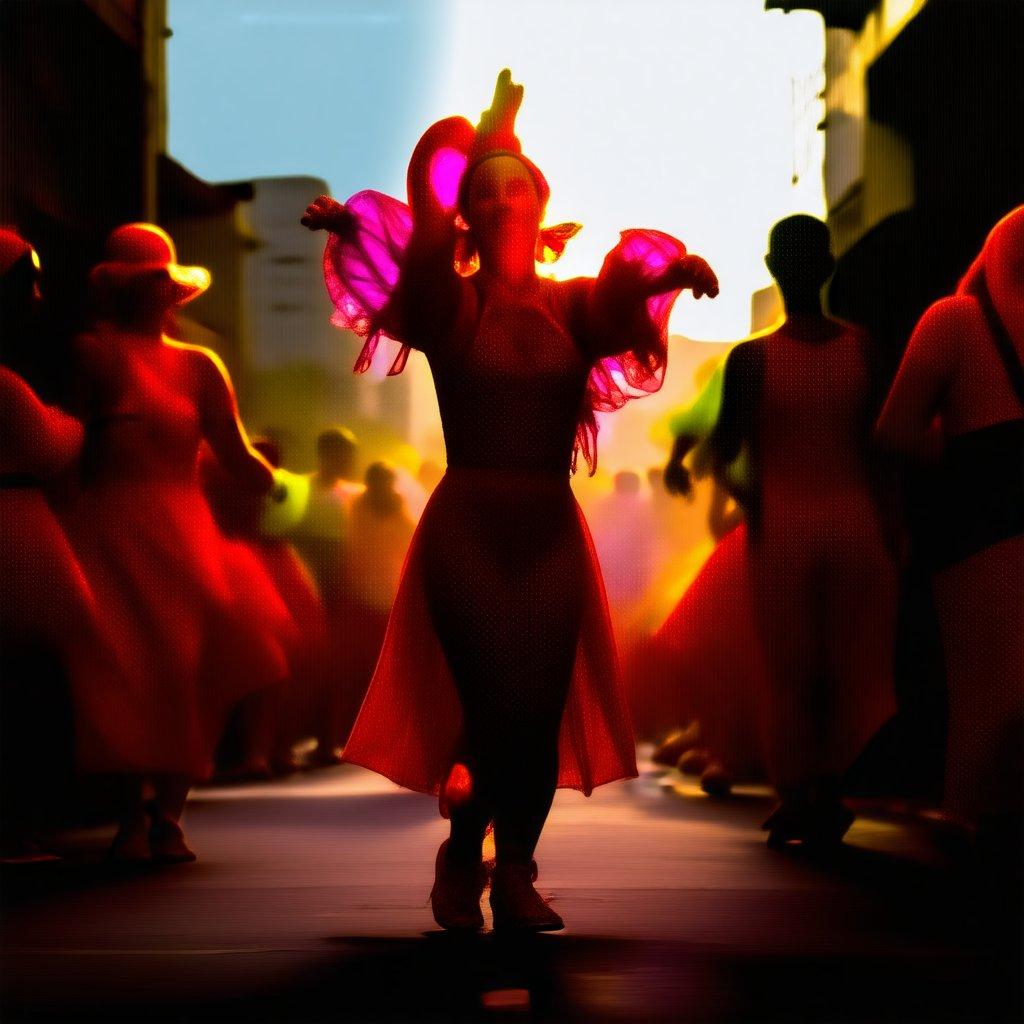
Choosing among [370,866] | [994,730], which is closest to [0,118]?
[370,866]

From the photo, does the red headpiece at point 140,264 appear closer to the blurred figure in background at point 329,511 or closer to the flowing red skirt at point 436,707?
the flowing red skirt at point 436,707

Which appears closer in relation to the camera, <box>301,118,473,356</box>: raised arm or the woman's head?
<box>301,118,473,356</box>: raised arm

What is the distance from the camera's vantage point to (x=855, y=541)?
6004mm

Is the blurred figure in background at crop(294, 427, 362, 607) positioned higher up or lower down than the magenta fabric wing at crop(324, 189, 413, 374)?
lower down

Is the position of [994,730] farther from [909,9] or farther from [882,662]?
[909,9]

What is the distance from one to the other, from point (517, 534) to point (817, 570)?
6.27ft

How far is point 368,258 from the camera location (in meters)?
4.54

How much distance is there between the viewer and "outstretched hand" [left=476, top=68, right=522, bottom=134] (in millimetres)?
4648

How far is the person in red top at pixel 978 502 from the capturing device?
16.4ft

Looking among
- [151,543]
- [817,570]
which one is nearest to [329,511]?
[151,543]

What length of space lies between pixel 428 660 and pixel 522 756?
42cm

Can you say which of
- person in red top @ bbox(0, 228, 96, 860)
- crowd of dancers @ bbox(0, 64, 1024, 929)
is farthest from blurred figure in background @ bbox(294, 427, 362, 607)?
person in red top @ bbox(0, 228, 96, 860)

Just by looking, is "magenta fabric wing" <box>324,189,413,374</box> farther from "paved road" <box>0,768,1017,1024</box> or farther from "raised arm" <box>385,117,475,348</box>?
"paved road" <box>0,768,1017,1024</box>

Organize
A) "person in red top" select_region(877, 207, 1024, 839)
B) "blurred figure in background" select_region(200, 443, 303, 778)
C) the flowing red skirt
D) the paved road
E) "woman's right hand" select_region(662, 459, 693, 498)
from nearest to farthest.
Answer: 1. the paved road
2. the flowing red skirt
3. "person in red top" select_region(877, 207, 1024, 839)
4. "woman's right hand" select_region(662, 459, 693, 498)
5. "blurred figure in background" select_region(200, 443, 303, 778)
